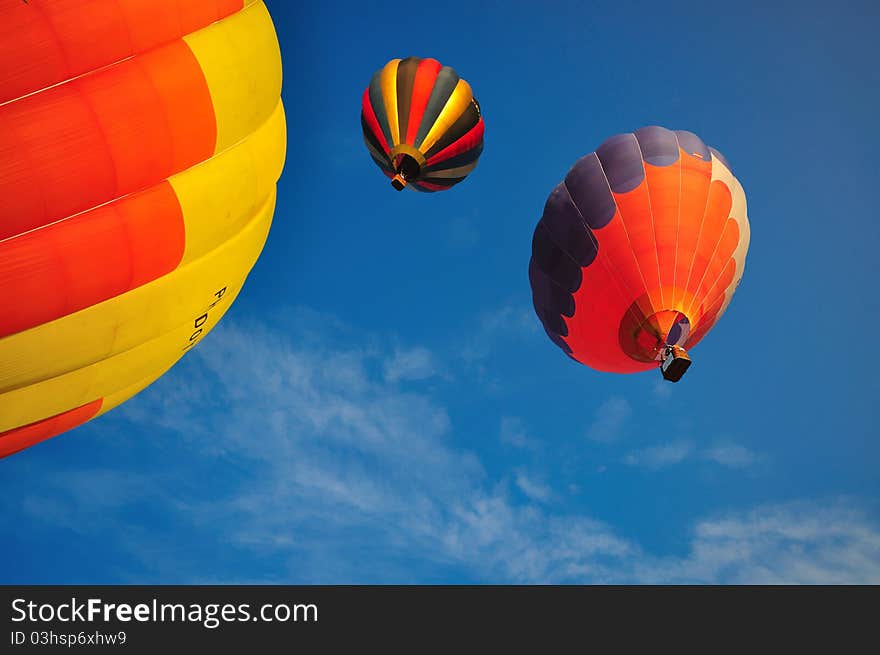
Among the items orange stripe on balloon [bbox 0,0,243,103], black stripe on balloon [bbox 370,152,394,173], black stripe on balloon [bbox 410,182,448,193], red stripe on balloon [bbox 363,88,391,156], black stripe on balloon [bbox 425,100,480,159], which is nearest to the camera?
orange stripe on balloon [bbox 0,0,243,103]

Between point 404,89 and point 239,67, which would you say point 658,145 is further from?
point 239,67

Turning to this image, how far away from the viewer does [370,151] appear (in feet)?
44.5

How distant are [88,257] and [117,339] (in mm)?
950

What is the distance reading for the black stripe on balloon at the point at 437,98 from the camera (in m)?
12.7

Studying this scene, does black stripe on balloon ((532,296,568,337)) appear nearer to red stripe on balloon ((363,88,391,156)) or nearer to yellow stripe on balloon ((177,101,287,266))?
red stripe on balloon ((363,88,391,156))

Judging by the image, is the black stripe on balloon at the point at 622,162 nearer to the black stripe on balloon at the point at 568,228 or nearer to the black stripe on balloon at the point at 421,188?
the black stripe on balloon at the point at 568,228

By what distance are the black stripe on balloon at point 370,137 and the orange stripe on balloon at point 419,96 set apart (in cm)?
58

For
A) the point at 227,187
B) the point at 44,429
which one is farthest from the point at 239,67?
the point at 44,429

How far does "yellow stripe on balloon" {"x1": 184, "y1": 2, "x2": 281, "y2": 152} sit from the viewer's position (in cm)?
706

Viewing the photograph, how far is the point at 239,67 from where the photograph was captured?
7.30 m

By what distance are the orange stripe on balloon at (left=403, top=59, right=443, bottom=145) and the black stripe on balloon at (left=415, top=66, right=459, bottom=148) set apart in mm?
50

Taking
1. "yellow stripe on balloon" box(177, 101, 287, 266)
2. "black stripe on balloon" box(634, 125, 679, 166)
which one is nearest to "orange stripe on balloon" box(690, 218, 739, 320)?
"black stripe on balloon" box(634, 125, 679, 166)

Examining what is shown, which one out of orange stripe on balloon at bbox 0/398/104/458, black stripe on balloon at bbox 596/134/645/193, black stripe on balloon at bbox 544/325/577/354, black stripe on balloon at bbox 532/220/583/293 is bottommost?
orange stripe on balloon at bbox 0/398/104/458

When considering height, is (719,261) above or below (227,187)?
above
